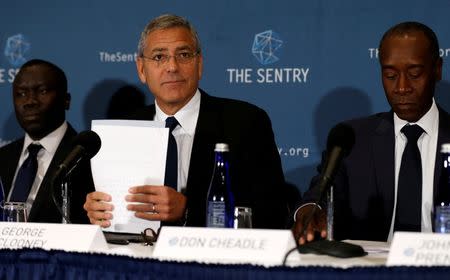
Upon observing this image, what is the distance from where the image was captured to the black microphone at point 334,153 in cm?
201

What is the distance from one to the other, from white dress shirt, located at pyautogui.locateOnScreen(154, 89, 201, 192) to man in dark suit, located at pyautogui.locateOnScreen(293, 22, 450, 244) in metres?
0.55

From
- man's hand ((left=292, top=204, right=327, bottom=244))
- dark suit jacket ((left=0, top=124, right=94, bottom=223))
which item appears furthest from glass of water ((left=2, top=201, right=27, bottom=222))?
man's hand ((left=292, top=204, right=327, bottom=244))

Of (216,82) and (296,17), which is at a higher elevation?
(296,17)

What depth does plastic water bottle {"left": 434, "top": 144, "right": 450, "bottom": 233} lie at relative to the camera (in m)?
2.22

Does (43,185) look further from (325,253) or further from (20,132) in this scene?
(325,253)

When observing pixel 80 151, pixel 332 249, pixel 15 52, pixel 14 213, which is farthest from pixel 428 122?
pixel 15 52

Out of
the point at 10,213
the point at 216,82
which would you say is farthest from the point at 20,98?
the point at 10,213

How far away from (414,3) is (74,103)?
170cm

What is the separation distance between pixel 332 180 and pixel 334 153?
75 mm

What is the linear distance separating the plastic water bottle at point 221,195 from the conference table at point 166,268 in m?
0.25

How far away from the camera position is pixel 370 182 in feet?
9.83

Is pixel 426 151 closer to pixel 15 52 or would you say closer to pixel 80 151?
pixel 80 151

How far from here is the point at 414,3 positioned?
3611mm

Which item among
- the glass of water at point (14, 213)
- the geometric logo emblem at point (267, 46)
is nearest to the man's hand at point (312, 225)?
the glass of water at point (14, 213)
